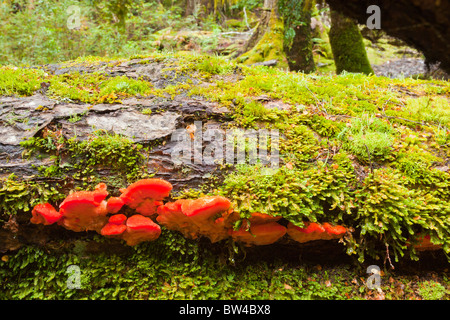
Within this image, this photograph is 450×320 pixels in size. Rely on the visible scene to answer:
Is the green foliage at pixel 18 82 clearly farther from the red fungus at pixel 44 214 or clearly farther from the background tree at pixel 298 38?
the background tree at pixel 298 38

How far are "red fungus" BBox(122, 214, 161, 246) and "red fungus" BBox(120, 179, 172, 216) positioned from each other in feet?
0.38

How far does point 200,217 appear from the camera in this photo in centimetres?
262

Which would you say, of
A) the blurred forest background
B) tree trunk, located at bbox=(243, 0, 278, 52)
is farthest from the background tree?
tree trunk, located at bbox=(243, 0, 278, 52)

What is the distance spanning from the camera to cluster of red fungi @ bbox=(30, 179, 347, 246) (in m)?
2.62

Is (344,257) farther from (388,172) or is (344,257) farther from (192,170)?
(192,170)

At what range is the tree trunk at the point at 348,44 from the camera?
7832 millimetres

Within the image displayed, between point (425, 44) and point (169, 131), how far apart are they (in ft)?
8.59

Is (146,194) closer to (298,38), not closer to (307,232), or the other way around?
(307,232)

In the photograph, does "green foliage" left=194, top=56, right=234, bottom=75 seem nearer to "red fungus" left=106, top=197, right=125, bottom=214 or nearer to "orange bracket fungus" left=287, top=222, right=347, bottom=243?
"red fungus" left=106, top=197, right=125, bottom=214

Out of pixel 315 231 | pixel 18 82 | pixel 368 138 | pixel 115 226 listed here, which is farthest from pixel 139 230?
pixel 18 82

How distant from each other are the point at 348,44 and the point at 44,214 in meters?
8.37

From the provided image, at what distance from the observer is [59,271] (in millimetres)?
3154

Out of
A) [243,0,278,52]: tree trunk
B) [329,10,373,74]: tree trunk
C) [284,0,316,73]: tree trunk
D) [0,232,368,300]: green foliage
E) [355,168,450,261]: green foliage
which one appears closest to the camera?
[355,168,450,261]: green foliage
